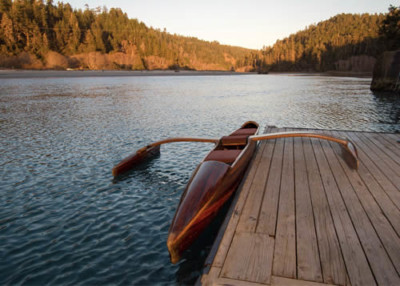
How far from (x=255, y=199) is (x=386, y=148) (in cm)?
699

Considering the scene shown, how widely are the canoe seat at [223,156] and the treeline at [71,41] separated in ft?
335

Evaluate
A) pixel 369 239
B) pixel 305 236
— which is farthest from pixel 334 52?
pixel 305 236

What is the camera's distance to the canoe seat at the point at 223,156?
7816 mm

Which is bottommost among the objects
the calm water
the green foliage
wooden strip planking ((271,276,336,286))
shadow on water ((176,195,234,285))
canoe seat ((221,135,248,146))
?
shadow on water ((176,195,234,285))

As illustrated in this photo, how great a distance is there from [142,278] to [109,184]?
4878 millimetres

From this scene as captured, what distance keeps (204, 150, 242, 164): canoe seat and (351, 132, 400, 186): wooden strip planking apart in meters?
4.15

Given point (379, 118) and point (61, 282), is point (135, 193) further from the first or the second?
point (379, 118)

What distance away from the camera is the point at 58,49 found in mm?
106562

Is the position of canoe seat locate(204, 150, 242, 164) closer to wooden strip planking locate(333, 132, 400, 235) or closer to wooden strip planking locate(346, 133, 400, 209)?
wooden strip planking locate(333, 132, 400, 235)

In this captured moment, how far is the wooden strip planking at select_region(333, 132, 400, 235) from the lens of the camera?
479 centimetres

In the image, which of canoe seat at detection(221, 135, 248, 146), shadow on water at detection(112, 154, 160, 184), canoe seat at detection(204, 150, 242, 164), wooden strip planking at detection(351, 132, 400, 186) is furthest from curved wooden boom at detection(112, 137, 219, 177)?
wooden strip planking at detection(351, 132, 400, 186)

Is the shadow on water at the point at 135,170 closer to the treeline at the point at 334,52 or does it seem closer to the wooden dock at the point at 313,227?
the wooden dock at the point at 313,227

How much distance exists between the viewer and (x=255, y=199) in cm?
567

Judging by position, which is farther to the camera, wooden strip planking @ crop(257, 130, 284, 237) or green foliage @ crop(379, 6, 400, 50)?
green foliage @ crop(379, 6, 400, 50)
